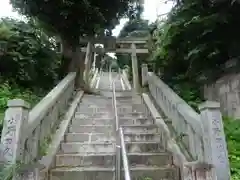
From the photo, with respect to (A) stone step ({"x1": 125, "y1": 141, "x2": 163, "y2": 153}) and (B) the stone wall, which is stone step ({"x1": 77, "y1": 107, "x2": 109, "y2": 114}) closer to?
(A) stone step ({"x1": 125, "y1": 141, "x2": 163, "y2": 153})

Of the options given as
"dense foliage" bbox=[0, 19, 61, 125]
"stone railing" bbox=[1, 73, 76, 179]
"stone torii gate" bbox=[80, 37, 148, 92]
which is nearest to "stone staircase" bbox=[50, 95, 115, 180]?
"stone railing" bbox=[1, 73, 76, 179]

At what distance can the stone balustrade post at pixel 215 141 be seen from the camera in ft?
10.7

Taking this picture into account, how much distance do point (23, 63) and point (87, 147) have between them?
392 cm

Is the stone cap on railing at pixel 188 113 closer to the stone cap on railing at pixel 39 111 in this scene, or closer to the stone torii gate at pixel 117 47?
the stone cap on railing at pixel 39 111

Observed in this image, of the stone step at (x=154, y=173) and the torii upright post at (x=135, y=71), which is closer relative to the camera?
the stone step at (x=154, y=173)

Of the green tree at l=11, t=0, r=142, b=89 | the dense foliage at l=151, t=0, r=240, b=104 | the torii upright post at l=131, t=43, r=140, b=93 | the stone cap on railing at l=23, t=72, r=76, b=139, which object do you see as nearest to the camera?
the stone cap on railing at l=23, t=72, r=76, b=139

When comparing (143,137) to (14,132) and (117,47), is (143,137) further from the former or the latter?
(117,47)

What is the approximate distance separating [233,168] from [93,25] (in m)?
6.92

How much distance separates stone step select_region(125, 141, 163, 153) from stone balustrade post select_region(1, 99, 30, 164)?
1.91 m

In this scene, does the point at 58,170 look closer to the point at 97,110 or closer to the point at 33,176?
the point at 33,176

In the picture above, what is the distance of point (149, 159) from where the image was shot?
423cm

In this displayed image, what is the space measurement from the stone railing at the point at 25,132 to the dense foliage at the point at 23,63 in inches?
95.1

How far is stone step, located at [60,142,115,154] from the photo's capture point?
458 centimetres

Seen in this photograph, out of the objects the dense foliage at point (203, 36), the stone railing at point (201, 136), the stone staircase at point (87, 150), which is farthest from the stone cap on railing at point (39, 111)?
the dense foliage at point (203, 36)
